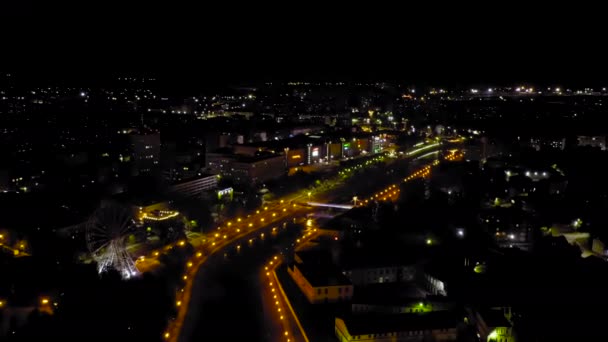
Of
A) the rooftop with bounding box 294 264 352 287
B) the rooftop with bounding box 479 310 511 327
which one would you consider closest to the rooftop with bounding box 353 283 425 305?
the rooftop with bounding box 294 264 352 287

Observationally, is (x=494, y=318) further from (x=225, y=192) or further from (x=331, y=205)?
(x=225, y=192)

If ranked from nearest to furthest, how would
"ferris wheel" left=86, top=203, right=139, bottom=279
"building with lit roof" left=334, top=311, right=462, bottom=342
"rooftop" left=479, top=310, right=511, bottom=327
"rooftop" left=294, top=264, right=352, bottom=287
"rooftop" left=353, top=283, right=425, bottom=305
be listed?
"building with lit roof" left=334, top=311, right=462, bottom=342, "rooftop" left=479, top=310, right=511, bottom=327, "rooftop" left=353, top=283, right=425, bottom=305, "rooftop" left=294, top=264, right=352, bottom=287, "ferris wheel" left=86, top=203, right=139, bottom=279

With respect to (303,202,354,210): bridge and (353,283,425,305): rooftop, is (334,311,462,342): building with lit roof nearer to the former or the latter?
(353,283,425,305): rooftop

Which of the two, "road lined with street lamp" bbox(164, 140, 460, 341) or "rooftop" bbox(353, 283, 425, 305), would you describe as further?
"rooftop" bbox(353, 283, 425, 305)

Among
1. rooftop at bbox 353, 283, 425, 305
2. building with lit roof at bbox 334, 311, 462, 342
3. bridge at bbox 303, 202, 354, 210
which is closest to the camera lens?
building with lit roof at bbox 334, 311, 462, 342

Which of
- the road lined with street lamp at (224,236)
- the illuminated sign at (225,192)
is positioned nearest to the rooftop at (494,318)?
the road lined with street lamp at (224,236)

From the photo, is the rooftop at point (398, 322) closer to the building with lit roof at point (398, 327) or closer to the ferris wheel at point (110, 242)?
the building with lit roof at point (398, 327)

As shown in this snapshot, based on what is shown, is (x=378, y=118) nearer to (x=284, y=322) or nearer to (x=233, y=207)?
(x=233, y=207)

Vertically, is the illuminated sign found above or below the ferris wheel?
below

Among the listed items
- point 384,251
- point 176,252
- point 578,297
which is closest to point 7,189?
point 176,252
